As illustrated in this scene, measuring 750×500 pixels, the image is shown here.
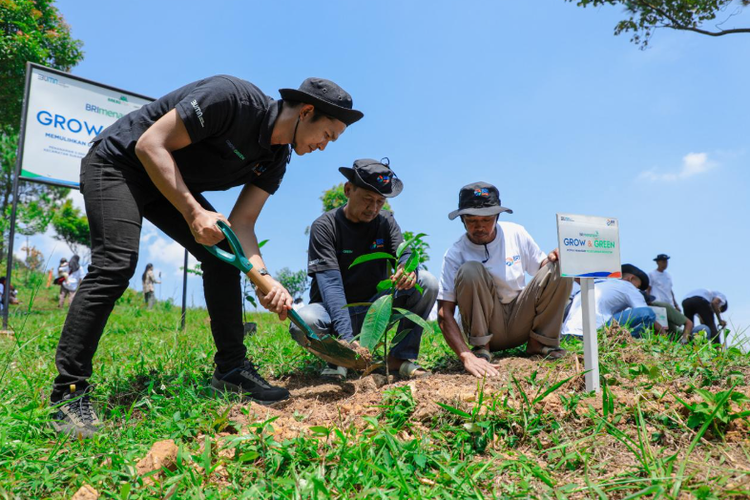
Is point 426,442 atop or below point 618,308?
below

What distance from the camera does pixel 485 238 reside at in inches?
123

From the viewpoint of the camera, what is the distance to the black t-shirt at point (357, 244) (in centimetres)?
327

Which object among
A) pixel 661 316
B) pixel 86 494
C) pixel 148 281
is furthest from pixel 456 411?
pixel 148 281

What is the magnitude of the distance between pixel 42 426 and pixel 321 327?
4.95 feet

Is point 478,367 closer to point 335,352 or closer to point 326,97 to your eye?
point 335,352

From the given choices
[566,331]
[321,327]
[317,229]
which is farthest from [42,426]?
[566,331]

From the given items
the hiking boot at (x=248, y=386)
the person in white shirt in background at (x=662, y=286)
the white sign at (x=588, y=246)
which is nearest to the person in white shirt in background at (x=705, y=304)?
the person in white shirt in background at (x=662, y=286)

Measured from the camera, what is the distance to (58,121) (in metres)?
5.98

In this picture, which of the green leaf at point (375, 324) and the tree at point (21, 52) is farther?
the tree at point (21, 52)

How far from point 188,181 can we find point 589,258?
2.01 meters

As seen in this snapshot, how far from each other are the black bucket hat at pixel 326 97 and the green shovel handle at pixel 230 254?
69cm

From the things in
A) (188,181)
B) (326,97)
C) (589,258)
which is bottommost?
(589,258)

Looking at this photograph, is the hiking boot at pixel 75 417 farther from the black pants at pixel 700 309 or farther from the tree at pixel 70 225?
the tree at pixel 70 225

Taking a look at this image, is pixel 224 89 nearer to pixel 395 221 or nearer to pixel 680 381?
pixel 395 221
